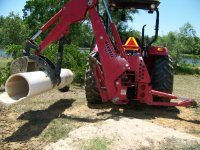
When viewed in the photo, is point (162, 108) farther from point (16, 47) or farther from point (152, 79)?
point (16, 47)

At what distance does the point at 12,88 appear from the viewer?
6.48 metres

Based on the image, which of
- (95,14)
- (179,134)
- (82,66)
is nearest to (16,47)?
(82,66)

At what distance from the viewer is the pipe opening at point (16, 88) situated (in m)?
6.40

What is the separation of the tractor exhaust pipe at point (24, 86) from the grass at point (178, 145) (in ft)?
7.91

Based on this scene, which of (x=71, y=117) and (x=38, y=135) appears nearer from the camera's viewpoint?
(x=38, y=135)

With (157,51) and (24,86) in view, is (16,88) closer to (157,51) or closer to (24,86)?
(24,86)

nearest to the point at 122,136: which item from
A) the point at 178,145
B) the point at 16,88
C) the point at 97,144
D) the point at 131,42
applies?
the point at 97,144

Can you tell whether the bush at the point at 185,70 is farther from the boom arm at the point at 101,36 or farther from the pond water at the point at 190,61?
the boom arm at the point at 101,36

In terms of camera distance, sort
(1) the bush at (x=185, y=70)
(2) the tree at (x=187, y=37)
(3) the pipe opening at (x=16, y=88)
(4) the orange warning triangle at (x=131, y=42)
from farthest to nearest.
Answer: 1. (2) the tree at (x=187, y=37)
2. (1) the bush at (x=185, y=70)
3. (4) the orange warning triangle at (x=131, y=42)
4. (3) the pipe opening at (x=16, y=88)

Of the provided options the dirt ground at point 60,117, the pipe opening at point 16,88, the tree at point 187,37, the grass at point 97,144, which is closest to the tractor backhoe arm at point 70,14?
the pipe opening at point 16,88

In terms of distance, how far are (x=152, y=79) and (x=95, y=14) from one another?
81.4 inches

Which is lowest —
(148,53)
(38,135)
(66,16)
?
(38,135)

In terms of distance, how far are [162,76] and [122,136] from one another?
2.96 meters

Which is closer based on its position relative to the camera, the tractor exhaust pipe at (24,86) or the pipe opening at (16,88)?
the tractor exhaust pipe at (24,86)
